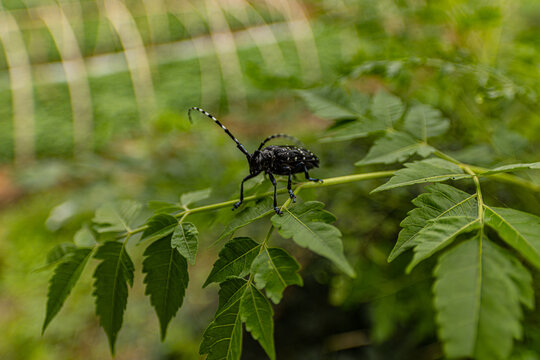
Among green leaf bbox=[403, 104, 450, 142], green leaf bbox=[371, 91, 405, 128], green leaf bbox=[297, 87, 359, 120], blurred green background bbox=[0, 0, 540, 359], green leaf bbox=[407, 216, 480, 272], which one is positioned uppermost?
green leaf bbox=[297, 87, 359, 120]

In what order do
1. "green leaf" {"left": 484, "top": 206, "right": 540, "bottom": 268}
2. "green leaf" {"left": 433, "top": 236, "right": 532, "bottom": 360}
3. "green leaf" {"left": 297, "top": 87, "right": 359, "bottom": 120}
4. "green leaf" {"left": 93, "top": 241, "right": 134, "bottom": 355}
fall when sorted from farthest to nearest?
1. "green leaf" {"left": 297, "top": 87, "right": 359, "bottom": 120}
2. "green leaf" {"left": 93, "top": 241, "right": 134, "bottom": 355}
3. "green leaf" {"left": 484, "top": 206, "right": 540, "bottom": 268}
4. "green leaf" {"left": 433, "top": 236, "right": 532, "bottom": 360}

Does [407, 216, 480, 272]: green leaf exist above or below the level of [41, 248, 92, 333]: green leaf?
above

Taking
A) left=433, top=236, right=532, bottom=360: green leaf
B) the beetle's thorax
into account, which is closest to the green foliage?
left=433, top=236, right=532, bottom=360: green leaf

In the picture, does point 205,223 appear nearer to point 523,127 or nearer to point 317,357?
point 523,127

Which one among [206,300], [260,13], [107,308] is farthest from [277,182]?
[260,13]

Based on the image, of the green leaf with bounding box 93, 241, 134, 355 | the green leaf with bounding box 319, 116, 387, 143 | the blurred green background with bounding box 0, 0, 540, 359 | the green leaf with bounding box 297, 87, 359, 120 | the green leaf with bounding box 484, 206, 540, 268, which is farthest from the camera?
the blurred green background with bounding box 0, 0, 540, 359

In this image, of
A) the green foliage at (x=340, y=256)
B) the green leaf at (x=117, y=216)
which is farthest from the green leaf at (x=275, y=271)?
the green leaf at (x=117, y=216)

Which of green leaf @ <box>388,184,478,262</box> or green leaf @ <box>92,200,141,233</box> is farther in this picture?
green leaf @ <box>92,200,141,233</box>

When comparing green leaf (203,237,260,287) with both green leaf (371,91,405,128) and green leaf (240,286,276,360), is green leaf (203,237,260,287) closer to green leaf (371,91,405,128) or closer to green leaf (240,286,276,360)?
green leaf (240,286,276,360)
